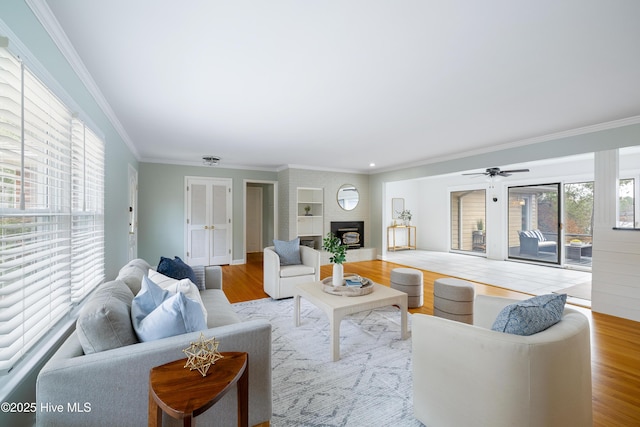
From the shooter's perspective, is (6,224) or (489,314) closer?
(6,224)

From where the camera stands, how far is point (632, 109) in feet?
9.73

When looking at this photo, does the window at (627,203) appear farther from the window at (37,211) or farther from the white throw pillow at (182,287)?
the window at (37,211)

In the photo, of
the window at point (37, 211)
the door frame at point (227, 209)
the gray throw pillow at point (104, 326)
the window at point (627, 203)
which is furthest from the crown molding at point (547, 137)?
the window at point (37, 211)

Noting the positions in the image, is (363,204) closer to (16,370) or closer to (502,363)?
(502,363)

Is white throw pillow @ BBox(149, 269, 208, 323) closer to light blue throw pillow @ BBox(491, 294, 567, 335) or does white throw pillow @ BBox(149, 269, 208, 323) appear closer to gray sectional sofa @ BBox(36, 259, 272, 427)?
gray sectional sofa @ BBox(36, 259, 272, 427)

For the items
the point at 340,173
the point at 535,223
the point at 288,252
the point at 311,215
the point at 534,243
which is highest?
the point at 340,173

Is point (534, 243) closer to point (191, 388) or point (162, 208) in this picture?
point (191, 388)

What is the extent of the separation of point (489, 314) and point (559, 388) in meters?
0.71

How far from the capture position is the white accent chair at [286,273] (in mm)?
3908

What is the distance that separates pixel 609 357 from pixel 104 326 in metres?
3.92

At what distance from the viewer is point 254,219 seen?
8594 mm

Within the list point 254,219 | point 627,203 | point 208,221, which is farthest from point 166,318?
point 254,219

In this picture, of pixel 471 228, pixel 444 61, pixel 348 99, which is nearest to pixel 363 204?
pixel 471 228

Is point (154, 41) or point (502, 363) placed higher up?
point (154, 41)
